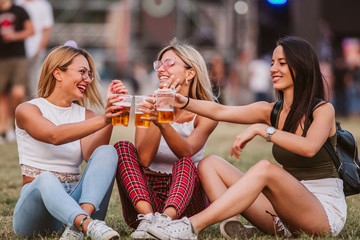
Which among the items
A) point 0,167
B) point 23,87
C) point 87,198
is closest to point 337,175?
point 87,198

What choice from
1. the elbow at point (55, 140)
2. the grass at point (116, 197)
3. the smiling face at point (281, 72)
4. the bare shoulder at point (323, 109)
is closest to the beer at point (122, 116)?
the elbow at point (55, 140)

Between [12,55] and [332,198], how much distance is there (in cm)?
720

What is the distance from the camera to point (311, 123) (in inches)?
149

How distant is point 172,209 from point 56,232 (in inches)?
29.8

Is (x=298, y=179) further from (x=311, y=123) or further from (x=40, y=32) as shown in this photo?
(x=40, y=32)

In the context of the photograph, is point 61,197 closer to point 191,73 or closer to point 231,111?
point 231,111

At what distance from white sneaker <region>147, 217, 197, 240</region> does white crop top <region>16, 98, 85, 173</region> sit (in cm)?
82

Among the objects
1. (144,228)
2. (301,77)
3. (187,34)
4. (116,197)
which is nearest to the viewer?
(144,228)

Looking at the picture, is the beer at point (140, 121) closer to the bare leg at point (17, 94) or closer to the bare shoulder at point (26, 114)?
→ the bare shoulder at point (26, 114)

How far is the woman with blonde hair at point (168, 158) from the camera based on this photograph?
12.6 feet

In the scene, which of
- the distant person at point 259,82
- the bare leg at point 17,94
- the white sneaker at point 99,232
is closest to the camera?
the white sneaker at point 99,232

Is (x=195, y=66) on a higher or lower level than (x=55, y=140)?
higher

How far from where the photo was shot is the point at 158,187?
4223mm

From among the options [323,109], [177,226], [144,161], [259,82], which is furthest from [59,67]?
[259,82]
